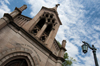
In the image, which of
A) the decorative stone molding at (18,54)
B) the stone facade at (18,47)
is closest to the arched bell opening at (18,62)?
the stone facade at (18,47)

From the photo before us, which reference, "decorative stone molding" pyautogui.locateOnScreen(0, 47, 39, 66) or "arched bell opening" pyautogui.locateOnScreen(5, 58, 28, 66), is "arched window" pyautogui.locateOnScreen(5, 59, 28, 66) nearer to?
"arched bell opening" pyautogui.locateOnScreen(5, 58, 28, 66)

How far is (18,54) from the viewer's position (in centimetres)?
659

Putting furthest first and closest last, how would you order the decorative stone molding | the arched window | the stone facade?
1. the arched window
2. the stone facade
3. the decorative stone molding

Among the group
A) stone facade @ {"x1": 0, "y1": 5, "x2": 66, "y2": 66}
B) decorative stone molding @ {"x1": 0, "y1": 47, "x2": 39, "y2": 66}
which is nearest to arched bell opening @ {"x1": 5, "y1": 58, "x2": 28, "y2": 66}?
stone facade @ {"x1": 0, "y1": 5, "x2": 66, "y2": 66}

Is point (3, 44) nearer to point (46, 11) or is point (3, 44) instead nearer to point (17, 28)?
point (17, 28)

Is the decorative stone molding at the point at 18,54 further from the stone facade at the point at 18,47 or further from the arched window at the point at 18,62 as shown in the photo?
the arched window at the point at 18,62

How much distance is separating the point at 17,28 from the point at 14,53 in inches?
102

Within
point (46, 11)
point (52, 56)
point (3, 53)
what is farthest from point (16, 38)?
point (46, 11)

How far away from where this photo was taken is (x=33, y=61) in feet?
23.8

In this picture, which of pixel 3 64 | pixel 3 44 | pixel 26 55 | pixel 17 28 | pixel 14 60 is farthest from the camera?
pixel 17 28

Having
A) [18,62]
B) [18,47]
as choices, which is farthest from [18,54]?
[18,62]

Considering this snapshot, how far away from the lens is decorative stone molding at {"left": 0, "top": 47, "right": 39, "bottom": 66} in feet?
18.6

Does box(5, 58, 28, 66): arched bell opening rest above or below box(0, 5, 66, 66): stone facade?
below

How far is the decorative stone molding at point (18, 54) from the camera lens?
5.68 m
